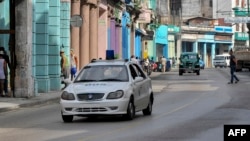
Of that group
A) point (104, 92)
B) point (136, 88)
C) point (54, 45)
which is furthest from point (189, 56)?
point (104, 92)

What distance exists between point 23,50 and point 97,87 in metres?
10.4

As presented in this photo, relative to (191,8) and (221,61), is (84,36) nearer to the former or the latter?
(221,61)

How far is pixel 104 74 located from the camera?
18.1 metres

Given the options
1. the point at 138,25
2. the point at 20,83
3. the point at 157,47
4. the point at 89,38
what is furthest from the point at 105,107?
the point at 157,47

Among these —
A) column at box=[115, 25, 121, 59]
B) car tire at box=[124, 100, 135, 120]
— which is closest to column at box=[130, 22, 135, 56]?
column at box=[115, 25, 121, 59]

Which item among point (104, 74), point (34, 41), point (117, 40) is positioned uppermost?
point (117, 40)

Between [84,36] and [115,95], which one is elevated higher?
[84,36]

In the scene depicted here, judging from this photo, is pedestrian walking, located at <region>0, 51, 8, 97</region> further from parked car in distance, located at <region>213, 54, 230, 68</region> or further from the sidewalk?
parked car in distance, located at <region>213, 54, 230, 68</region>

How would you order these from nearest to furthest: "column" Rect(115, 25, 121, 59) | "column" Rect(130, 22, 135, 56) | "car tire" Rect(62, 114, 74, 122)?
"car tire" Rect(62, 114, 74, 122)
"column" Rect(115, 25, 121, 59)
"column" Rect(130, 22, 135, 56)

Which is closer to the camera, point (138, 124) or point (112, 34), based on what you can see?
point (138, 124)

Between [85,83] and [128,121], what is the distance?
146 cm

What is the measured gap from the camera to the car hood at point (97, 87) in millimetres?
17125

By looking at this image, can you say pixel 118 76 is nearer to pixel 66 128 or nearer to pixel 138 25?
pixel 66 128

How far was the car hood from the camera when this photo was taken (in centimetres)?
1712
